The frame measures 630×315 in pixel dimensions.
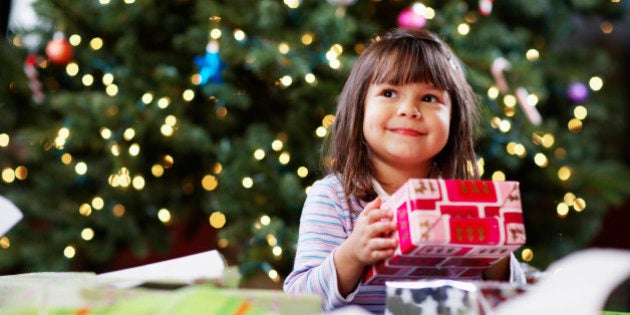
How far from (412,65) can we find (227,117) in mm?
1213

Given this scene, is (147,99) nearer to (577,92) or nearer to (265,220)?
(265,220)

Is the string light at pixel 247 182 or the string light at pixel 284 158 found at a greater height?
the string light at pixel 284 158

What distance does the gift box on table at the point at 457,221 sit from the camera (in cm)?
61

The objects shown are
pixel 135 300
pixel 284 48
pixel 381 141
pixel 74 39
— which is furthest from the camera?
pixel 74 39

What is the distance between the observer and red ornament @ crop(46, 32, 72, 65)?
82.1 inches

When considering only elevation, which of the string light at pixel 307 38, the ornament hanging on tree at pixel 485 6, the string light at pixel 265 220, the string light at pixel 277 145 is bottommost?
the string light at pixel 265 220

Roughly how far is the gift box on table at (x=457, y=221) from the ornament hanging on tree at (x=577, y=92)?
188cm

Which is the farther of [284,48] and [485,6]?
[485,6]

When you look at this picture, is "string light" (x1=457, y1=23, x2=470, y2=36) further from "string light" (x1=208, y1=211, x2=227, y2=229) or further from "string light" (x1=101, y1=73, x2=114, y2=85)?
"string light" (x1=101, y1=73, x2=114, y2=85)

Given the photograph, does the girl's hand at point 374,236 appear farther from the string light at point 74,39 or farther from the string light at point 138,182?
the string light at point 74,39

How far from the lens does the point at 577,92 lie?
240 cm

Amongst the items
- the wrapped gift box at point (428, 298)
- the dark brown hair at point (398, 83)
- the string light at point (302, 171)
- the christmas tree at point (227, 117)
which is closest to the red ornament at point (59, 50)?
the christmas tree at point (227, 117)

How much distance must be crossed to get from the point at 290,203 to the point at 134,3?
0.70m

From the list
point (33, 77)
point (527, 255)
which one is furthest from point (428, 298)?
point (33, 77)
